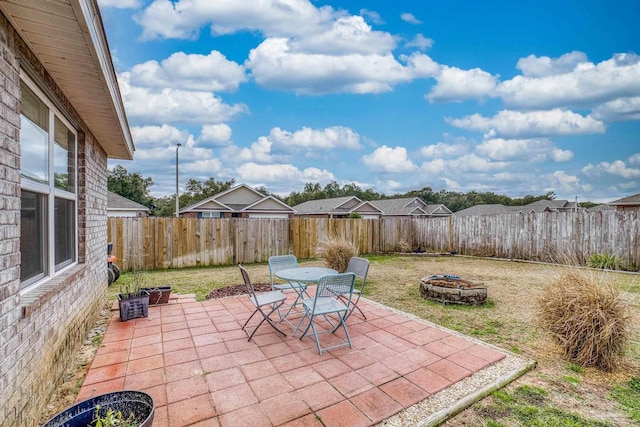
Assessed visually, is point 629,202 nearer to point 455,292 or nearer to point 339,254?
point 455,292

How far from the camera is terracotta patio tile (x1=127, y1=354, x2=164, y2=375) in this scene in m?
2.86

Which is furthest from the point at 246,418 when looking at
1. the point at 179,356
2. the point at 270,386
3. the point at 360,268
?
the point at 360,268

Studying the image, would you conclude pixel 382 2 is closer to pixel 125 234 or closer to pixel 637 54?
pixel 637 54

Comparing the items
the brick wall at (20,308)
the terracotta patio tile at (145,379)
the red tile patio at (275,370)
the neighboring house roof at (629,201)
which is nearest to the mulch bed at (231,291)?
the red tile patio at (275,370)

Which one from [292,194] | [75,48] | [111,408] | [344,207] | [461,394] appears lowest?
[461,394]

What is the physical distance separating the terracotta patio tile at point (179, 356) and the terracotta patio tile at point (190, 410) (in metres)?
0.73

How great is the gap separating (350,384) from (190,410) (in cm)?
124

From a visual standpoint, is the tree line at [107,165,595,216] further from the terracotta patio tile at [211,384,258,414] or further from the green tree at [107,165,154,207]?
the terracotta patio tile at [211,384,258,414]

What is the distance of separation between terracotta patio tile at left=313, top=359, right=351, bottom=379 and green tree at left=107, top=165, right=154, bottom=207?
32681 mm

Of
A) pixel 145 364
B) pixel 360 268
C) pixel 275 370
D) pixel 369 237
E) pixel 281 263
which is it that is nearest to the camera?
pixel 275 370

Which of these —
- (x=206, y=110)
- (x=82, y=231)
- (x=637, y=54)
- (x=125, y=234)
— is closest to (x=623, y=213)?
(x=637, y=54)

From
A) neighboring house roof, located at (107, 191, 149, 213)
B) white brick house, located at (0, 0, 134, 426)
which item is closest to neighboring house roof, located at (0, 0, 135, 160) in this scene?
white brick house, located at (0, 0, 134, 426)

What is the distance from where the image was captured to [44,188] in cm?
262

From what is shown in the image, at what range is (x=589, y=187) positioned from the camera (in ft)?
53.9
